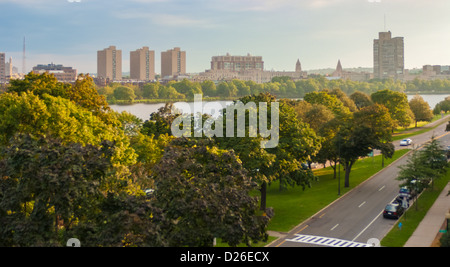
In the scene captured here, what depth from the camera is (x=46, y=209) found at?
50.4 ft

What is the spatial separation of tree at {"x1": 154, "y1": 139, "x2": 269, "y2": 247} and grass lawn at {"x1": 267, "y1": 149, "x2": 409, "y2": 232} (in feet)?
46.6

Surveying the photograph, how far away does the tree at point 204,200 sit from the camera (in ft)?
53.5

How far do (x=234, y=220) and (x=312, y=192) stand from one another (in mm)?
29302

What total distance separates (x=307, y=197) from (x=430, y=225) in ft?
40.8

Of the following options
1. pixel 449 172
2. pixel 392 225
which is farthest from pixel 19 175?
pixel 449 172

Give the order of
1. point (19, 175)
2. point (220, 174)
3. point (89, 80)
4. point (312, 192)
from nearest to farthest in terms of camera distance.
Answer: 1. point (19, 175)
2. point (220, 174)
3. point (312, 192)
4. point (89, 80)

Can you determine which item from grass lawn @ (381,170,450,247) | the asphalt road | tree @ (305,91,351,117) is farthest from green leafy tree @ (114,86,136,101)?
grass lawn @ (381,170,450,247)

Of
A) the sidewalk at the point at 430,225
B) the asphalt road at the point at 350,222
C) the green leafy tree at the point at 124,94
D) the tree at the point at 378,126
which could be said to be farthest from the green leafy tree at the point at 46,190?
the green leafy tree at the point at 124,94

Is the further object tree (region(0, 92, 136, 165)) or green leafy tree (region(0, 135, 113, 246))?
tree (region(0, 92, 136, 165))

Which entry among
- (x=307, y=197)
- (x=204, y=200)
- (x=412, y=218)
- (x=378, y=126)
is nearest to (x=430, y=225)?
(x=412, y=218)

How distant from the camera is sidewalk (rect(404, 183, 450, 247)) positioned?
28.7 meters

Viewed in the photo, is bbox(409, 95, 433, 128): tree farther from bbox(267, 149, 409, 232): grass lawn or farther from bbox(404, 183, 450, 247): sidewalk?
bbox(404, 183, 450, 247): sidewalk

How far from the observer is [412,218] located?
34688 millimetres
